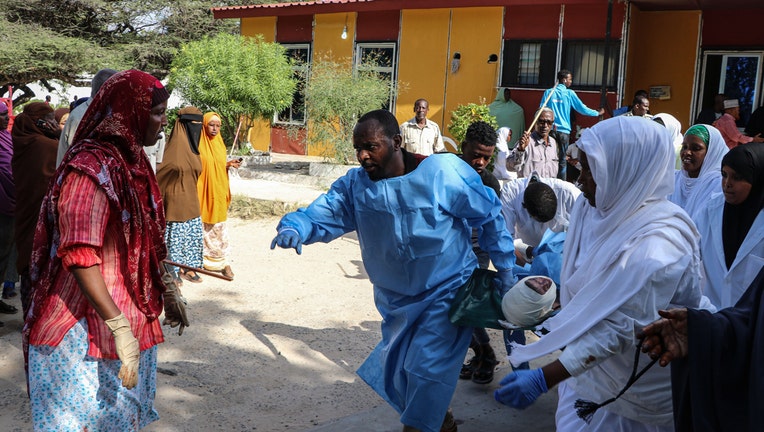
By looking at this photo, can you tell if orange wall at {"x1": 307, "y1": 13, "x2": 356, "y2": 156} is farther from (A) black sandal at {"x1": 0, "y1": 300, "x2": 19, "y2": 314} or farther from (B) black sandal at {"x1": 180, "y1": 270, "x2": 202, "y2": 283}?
(A) black sandal at {"x1": 0, "y1": 300, "x2": 19, "y2": 314}

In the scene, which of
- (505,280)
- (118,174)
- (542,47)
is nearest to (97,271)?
(118,174)

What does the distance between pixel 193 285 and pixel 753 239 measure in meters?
5.16

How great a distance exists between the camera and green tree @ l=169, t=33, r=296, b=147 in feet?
50.3

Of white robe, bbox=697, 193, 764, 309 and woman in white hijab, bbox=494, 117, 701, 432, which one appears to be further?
white robe, bbox=697, 193, 764, 309

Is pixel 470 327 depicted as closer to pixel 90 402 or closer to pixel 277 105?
pixel 90 402

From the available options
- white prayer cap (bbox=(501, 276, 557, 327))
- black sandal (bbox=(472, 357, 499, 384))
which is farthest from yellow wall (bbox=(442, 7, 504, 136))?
white prayer cap (bbox=(501, 276, 557, 327))

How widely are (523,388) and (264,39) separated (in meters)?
17.3

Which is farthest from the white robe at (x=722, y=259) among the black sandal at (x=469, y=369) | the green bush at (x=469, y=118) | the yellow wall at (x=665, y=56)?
the yellow wall at (x=665, y=56)

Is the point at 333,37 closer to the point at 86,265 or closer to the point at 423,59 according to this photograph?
the point at 423,59

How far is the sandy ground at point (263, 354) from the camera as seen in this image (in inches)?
174

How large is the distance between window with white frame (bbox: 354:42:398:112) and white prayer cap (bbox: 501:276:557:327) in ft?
43.8

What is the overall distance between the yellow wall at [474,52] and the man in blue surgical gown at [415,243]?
461 inches

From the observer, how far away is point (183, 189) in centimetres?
700

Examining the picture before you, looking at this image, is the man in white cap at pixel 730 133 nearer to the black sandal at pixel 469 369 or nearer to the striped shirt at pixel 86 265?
the black sandal at pixel 469 369
